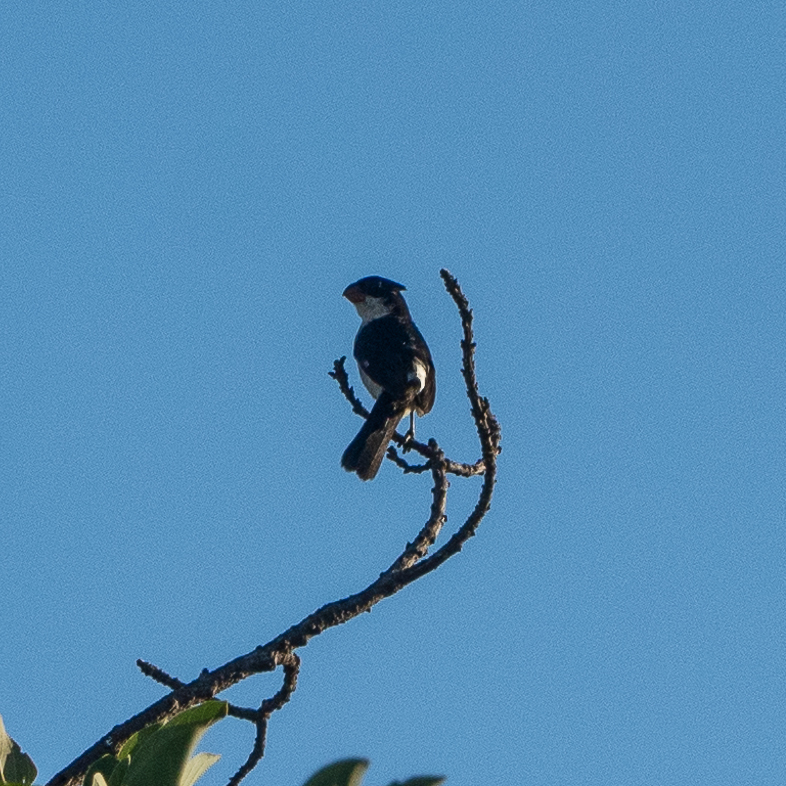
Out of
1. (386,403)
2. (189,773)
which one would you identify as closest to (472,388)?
(189,773)

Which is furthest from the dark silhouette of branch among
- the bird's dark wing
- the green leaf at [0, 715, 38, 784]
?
the bird's dark wing

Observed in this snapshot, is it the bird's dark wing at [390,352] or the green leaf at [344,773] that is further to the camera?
the bird's dark wing at [390,352]

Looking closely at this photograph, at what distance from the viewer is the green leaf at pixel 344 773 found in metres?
1.90

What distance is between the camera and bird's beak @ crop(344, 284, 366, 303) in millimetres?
10984

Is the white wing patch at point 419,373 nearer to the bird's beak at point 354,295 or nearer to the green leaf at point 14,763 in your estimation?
the bird's beak at point 354,295

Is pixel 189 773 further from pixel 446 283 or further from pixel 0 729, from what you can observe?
pixel 446 283

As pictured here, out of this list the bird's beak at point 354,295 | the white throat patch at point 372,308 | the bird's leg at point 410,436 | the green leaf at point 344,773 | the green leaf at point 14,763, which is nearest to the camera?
the green leaf at point 344,773

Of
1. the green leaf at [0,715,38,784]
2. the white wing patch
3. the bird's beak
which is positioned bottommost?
the green leaf at [0,715,38,784]

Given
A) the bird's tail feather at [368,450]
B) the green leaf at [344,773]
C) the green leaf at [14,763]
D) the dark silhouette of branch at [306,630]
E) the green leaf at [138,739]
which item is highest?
the bird's tail feather at [368,450]

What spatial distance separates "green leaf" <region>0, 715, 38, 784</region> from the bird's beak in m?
8.73

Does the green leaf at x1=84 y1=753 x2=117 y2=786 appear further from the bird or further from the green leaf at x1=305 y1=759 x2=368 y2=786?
the bird

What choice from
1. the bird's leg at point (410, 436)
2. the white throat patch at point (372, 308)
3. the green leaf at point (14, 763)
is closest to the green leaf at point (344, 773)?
the green leaf at point (14, 763)

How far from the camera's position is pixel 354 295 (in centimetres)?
1102

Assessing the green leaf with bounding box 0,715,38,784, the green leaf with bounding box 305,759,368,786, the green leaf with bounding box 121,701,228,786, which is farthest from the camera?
the green leaf with bounding box 0,715,38,784
